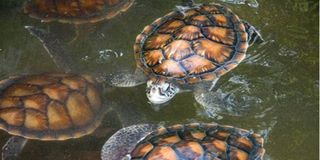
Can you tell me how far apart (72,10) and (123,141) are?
2576mm

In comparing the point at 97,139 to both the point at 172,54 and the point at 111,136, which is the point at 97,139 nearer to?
the point at 111,136

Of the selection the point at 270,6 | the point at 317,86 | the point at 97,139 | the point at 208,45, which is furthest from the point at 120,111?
the point at 270,6

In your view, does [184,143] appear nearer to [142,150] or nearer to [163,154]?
[163,154]

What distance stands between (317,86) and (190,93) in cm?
153

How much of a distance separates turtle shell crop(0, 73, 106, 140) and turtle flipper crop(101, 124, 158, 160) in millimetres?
307

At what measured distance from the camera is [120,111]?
18.8ft

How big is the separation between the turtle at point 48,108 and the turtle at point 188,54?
0.53m

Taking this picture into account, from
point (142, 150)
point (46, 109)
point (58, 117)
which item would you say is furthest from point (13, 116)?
point (142, 150)

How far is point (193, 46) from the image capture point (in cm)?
579

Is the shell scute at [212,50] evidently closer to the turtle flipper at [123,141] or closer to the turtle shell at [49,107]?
the turtle flipper at [123,141]

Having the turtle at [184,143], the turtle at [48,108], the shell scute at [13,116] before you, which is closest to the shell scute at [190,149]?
the turtle at [184,143]

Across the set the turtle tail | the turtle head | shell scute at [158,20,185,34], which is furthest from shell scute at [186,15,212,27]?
the turtle tail

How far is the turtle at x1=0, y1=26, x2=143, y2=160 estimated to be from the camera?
496 centimetres

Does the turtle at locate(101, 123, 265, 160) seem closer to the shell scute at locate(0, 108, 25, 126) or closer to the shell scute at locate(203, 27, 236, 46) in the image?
the shell scute at locate(0, 108, 25, 126)
